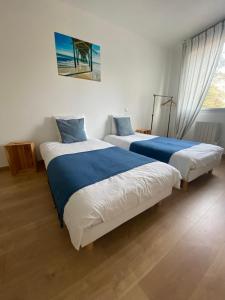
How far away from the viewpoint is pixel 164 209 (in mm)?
1643

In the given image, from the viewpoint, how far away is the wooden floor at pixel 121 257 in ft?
2.95

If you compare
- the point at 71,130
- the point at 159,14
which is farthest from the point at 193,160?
the point at 159,14

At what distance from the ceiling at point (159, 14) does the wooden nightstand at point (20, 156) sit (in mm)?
2466

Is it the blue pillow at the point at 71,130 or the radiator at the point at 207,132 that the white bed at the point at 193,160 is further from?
the blue pillow at the point at 71,130

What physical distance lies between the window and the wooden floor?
8.93ft

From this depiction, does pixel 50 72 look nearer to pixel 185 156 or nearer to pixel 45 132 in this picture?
pixel 45 132

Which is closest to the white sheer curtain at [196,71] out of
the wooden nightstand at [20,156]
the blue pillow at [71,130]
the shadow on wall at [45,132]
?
the blue pillow at [71,130]

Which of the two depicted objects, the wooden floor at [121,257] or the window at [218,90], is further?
the window at [218,90]

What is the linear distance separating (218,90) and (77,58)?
3175 mm

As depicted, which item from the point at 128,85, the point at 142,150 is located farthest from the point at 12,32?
the point at 142,150

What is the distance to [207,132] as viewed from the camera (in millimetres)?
3439

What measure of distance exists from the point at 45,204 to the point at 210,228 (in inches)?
69.6

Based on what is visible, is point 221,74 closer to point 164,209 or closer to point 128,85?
point 128,85

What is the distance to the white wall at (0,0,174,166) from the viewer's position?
216cm
